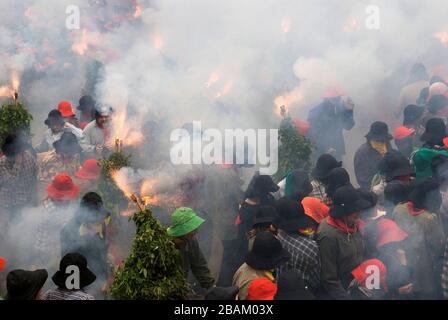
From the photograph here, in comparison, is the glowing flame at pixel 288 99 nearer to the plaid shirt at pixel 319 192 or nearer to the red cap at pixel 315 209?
the plaid shirt at pixel 319 192

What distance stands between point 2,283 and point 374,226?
3658mm

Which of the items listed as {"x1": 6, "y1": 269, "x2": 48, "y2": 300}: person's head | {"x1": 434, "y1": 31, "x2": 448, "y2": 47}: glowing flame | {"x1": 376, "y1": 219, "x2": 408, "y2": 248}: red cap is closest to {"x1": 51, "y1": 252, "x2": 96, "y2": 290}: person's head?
{"x1": 6, "y1": 269, "x2": 48, "y2": 300}: person's head

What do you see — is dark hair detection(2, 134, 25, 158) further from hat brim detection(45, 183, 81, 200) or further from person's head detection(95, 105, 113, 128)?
person's head detection(95, 105, 113, 128)

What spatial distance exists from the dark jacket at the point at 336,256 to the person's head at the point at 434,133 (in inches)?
99.9

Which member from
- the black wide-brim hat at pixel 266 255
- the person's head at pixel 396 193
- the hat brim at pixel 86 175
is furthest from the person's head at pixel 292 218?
the hat brim at pixel 86 175

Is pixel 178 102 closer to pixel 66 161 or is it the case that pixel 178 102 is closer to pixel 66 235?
pixel 66 161

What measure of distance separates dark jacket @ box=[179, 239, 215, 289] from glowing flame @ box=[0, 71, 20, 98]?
22.1 feet

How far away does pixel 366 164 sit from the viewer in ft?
25.3

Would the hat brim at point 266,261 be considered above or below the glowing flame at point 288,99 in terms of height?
below

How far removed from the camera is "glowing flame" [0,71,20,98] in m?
11.5

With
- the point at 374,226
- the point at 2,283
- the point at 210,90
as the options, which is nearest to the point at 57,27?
the point at 210,90

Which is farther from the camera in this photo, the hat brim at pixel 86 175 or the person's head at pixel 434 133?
the person's head at pixel 434 133

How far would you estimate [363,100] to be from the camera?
36.7 feet

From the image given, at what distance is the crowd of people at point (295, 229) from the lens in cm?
489
